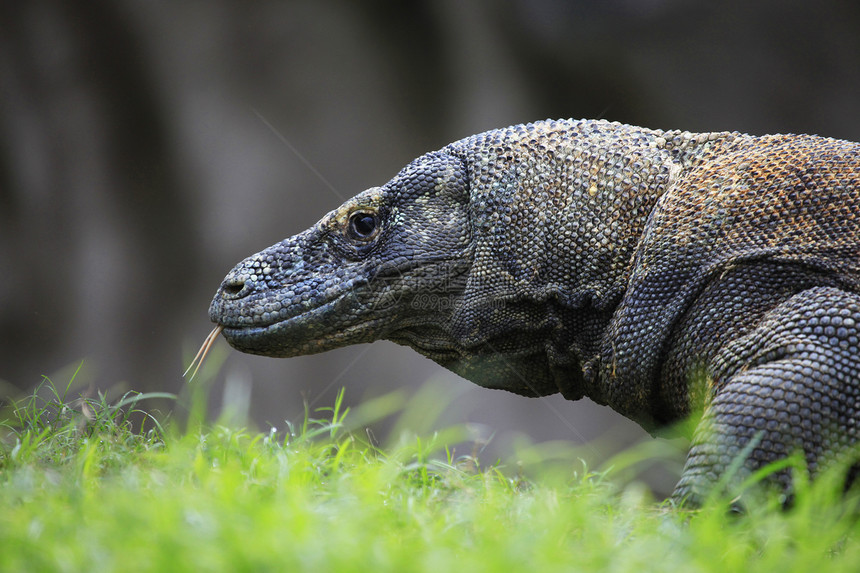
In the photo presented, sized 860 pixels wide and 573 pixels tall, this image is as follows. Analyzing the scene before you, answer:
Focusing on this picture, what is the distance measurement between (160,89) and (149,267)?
1.92 metres

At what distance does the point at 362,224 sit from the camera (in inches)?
162

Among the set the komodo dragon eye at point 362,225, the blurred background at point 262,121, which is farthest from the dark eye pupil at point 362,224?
the blurred background at point 262,121

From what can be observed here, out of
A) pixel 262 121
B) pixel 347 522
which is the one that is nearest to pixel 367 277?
pixel 347 522

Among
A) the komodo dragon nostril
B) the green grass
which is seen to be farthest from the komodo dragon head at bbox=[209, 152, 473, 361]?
the green grass

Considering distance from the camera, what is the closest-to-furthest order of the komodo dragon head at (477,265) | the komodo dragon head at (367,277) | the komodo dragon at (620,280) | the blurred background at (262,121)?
the komodo dragon at (620,280)
the komodo dragon head at (477,265)
the komodo dragon head at (367,277)
the blurred background at (262,121)

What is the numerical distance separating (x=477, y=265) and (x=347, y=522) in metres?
2.09

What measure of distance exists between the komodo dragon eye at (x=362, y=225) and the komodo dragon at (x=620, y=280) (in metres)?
0.01

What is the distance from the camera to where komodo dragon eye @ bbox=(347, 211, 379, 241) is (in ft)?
13.4

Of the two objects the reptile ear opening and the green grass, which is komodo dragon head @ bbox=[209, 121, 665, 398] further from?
the green grass

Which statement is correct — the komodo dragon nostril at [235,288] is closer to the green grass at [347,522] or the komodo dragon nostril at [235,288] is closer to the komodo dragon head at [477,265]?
the komodo dragon head at [477,265]

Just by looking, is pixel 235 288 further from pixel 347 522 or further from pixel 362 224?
pixel 347 522

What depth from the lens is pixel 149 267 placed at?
8609 mm

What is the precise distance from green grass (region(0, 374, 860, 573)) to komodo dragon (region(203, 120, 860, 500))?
42 centimetres

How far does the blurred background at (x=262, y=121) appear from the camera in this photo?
782 centimetres
